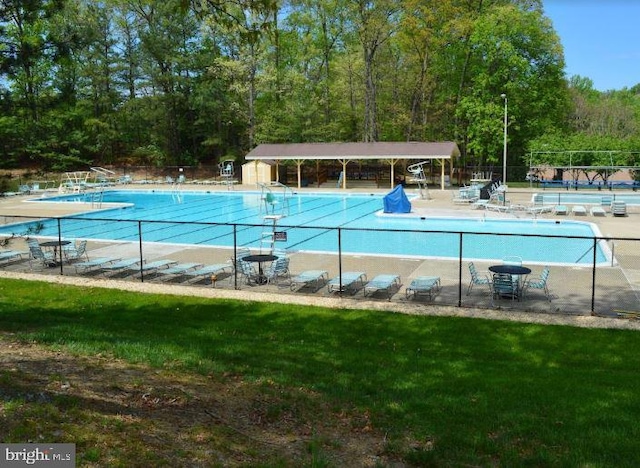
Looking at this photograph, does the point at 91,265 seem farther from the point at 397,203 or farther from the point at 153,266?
the point at 397,203

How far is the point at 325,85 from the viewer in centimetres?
5622

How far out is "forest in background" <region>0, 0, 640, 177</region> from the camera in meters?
48.1

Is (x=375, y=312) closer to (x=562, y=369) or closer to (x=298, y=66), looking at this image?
(x=562, y=369)

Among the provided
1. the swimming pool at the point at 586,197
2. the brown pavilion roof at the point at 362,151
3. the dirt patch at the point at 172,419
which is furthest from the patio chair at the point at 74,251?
the brown pavilion roof at the point at 362,151

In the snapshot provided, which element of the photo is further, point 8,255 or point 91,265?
point 8,255

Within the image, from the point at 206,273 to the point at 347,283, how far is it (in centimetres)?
372

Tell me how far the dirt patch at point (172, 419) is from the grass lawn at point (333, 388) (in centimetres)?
2

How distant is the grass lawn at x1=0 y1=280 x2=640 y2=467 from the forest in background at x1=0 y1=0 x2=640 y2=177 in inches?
1539

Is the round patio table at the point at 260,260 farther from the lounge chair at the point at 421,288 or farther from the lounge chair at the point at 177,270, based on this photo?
the lounge chair at the point at 421,288

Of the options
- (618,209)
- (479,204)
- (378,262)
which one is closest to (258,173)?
(479,204)

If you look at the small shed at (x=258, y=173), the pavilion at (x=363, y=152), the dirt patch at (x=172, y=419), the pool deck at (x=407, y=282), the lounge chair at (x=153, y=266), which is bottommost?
the pool deck at (x=407, y=282)

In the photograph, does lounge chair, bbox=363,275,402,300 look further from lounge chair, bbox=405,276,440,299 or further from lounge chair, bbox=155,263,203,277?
lounge chair, bbox=155,263,203,277

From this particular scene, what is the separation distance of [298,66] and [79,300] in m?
49.3

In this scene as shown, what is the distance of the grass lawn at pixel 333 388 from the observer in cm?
465
